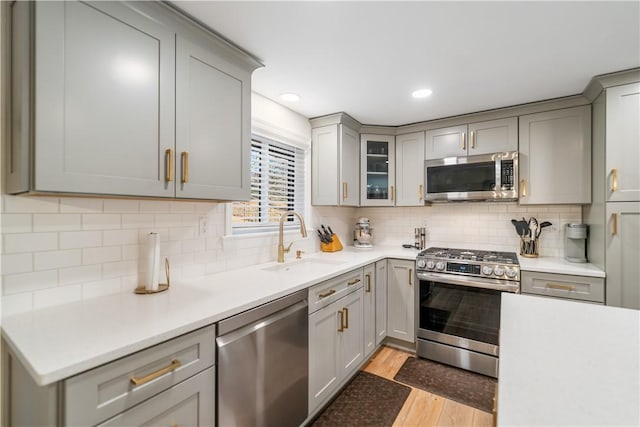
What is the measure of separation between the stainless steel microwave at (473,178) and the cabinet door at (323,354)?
5.41 feet

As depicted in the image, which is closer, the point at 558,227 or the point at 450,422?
the point at 450,422

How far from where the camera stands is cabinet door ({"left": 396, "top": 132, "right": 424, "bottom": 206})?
313 cm

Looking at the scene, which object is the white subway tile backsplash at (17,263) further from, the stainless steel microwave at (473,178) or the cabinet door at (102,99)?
the stainless steel microwave at (473,178)

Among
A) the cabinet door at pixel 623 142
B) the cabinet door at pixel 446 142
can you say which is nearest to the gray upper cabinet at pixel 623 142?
the cabinet door at pixel 623 142

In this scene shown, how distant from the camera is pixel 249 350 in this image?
4.46ft

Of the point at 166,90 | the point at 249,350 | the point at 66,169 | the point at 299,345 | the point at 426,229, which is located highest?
the point at 166,90

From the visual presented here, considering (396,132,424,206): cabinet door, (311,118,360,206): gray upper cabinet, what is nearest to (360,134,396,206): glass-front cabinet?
(396,132,424,206): cabinet door

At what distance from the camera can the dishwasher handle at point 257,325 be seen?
1253mm

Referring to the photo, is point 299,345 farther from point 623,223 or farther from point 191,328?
point 623,223

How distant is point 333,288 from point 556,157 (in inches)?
87.3

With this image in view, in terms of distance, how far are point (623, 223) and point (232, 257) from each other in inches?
108

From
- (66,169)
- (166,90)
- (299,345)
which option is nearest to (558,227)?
(299,345)

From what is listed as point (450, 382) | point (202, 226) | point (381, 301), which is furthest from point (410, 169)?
point (202, 226)

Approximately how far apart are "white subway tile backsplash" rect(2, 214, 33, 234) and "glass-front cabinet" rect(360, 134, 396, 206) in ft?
8.54
